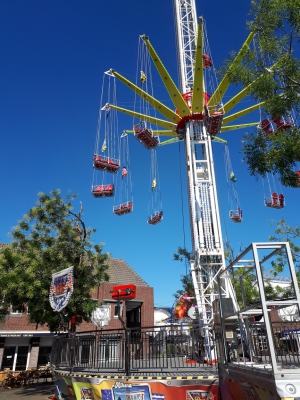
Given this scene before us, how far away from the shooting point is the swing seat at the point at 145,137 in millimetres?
15906

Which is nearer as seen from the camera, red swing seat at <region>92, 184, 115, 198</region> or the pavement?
the pavement

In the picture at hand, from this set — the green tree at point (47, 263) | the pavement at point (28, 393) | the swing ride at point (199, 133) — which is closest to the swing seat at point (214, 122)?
the swing ride at point (199, 133)

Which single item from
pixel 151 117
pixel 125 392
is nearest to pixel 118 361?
pixel 125 392

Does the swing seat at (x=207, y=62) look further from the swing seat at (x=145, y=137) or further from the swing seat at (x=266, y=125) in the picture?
the swing seat at (x=145, y=137)

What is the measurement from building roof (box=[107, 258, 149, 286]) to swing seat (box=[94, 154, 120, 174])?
53.1ft

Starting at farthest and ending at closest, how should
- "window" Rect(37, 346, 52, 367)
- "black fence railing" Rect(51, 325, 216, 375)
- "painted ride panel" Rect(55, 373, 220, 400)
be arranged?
"window" Rect(37, 346, 52, 367)
"black fence railing" Rect(51, 325, 216, 375)
"painted ride panel" Rect(55, 373, 220, 400)

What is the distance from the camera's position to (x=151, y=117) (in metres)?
18.6

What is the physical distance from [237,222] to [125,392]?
15606 mm

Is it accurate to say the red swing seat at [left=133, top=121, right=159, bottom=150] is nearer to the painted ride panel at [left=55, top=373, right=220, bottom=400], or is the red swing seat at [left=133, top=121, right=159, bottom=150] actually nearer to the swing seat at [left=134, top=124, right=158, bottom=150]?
the swing seat at [left=134, top=124, right=158, bottom=150]

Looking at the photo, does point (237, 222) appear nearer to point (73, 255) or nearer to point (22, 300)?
point (73, 255)

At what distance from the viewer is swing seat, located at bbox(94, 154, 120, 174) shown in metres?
18.0

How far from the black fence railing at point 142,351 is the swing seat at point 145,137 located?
978 cm

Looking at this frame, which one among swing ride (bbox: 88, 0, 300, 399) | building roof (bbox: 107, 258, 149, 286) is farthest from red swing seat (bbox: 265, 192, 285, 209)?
building roof (bbox: 107, 258, 149, 286)

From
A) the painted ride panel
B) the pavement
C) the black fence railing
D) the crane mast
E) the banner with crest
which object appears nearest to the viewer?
the painted ride panel
